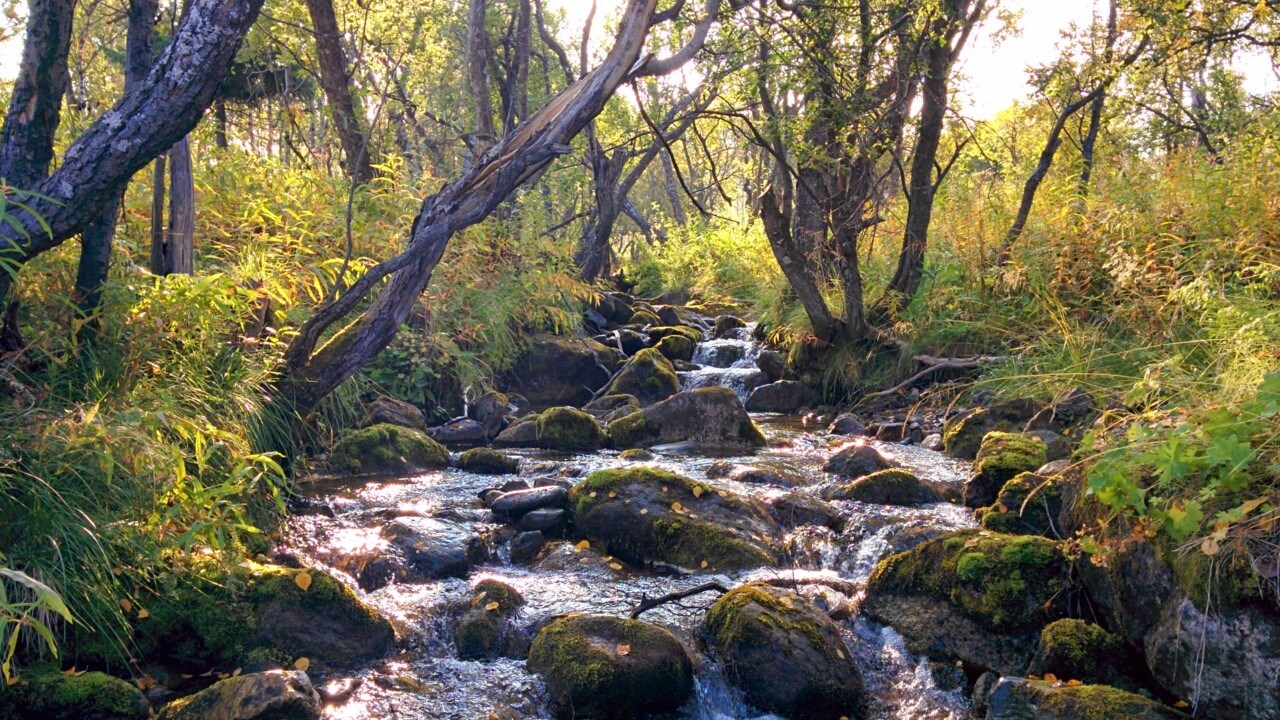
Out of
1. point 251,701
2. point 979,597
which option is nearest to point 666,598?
point 979,597

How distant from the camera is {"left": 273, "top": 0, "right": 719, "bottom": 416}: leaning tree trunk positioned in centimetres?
556

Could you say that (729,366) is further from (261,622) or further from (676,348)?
(261,622)

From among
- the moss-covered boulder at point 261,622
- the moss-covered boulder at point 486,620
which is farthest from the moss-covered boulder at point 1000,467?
the moss-covered boulder at point 261,622

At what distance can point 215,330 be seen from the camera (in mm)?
5273

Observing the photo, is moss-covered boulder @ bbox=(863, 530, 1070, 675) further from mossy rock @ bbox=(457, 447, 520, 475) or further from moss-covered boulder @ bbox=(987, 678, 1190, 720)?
mossy rock @ bbox=(457, 447, 520, 475)

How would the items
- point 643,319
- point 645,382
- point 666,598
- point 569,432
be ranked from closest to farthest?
point 666,598 → point 569,432 → point 645,382 → point 643,319

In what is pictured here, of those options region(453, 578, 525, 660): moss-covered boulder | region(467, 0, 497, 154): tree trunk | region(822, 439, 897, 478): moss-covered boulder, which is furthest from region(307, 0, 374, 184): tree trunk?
region(453, 578, 525, 660): moss-covered boulder

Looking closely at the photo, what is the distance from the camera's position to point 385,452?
736cm

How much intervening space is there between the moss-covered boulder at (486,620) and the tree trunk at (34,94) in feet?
9.09

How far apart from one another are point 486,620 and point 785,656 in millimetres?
1451

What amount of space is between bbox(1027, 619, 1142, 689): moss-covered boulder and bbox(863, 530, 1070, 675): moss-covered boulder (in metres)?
0.22

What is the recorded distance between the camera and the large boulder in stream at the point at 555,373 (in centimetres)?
1109

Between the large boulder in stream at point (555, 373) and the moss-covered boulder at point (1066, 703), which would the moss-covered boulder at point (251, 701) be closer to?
the moss-covered boulder at point (1066, 703)

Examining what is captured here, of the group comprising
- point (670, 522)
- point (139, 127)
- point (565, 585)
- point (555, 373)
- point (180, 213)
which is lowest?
point (565, 585)
